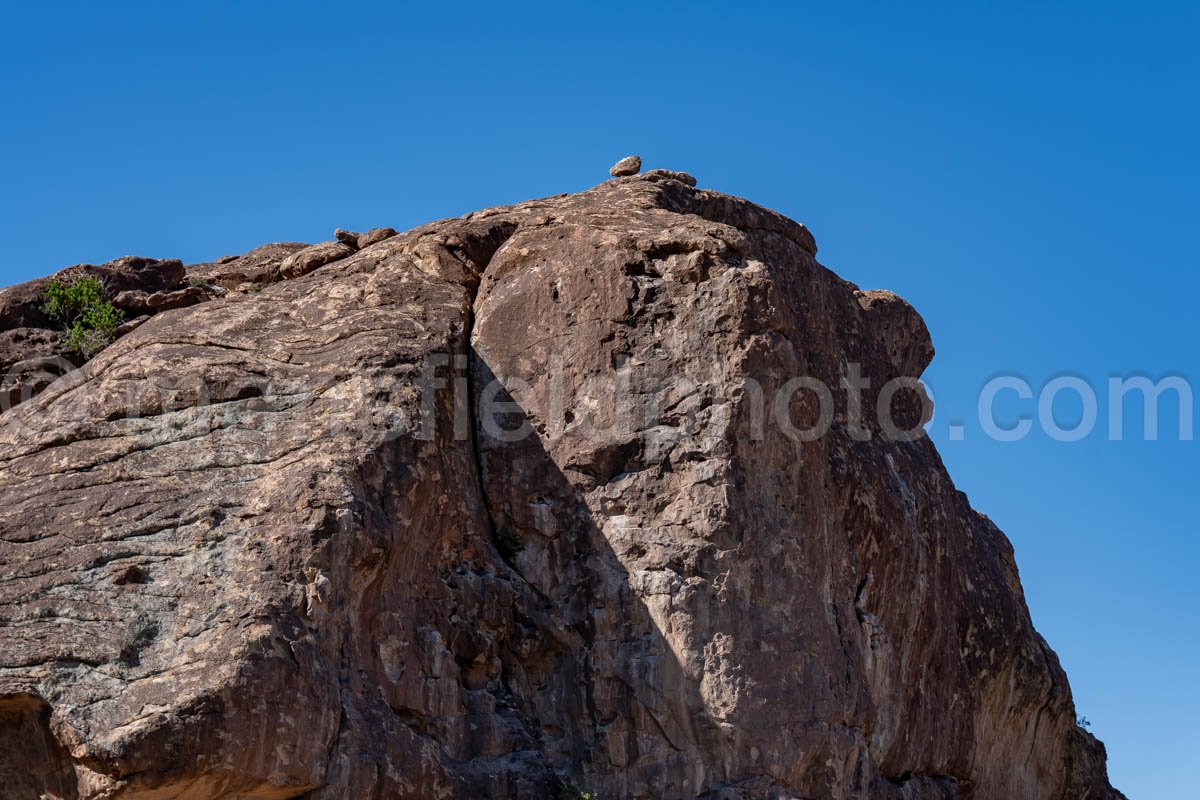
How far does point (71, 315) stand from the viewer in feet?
80.2

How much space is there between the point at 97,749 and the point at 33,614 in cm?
179

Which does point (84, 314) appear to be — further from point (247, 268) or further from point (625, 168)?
point (625, 168)

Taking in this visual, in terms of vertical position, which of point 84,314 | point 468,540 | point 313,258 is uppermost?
point 313,258

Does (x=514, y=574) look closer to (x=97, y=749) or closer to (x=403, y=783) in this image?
(x=403, y=783)

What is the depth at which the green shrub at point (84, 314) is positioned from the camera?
77.1 feet

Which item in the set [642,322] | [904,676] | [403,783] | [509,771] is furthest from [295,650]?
[904,676]

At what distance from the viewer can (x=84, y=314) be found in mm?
24031

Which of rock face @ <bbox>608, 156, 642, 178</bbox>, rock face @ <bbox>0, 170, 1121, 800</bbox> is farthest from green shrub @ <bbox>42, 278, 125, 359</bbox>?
rock face @ <bbox>608, 156, 642, 178</bbox>

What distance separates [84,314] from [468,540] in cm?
805

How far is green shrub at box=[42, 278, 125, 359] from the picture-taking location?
2350 cm

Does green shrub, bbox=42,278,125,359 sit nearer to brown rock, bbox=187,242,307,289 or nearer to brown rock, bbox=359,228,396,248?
brown rock, bbox=187,242,307,289

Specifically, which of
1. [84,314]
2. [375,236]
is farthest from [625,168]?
[84,314]

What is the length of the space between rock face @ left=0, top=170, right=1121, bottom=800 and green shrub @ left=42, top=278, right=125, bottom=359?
123 inches

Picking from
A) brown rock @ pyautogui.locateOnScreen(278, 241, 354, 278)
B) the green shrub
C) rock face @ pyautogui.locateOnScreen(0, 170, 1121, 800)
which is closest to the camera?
rock face @ pyautogui.locateOnScreen(0, 170, 1121, 800)
